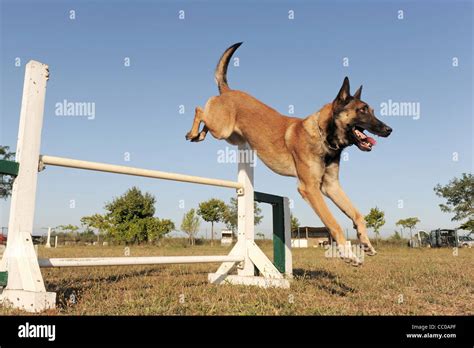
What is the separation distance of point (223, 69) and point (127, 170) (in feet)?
6.22

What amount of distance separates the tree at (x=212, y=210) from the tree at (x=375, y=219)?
11.7 m

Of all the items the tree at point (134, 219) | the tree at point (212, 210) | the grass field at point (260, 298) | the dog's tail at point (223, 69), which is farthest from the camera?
the tree at point (212, 210)

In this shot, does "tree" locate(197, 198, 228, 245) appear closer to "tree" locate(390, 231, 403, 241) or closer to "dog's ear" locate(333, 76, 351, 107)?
"tree" locate(390, 231, 403, 241)

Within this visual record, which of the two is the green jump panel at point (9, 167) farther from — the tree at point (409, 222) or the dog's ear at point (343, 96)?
the tree at point (409, 222)

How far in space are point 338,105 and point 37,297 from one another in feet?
8.78

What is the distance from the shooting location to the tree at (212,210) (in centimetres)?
3189

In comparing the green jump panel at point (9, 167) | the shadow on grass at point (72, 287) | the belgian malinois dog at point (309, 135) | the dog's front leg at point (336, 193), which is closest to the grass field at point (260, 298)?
the shadow on grass at point (72, 287)

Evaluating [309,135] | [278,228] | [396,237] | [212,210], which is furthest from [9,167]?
[396,237]

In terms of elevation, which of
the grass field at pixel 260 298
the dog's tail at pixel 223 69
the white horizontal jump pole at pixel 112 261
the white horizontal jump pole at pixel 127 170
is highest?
the dog's tail at pixel 223 69

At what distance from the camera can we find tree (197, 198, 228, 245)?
3189 centimetres

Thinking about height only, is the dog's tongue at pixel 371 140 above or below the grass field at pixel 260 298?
above

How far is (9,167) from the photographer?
276cm
